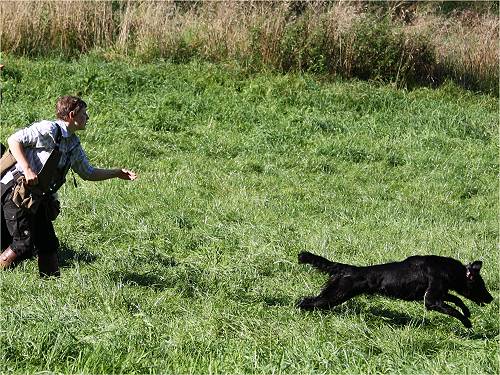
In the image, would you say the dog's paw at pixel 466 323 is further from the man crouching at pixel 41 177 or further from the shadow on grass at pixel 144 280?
the man crouching at pixel 41 177

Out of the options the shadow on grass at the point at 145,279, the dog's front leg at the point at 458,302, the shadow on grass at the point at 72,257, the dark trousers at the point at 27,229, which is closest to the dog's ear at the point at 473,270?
the dog's front leg at the point at 458,302

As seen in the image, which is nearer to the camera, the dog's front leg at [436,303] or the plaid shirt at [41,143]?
the plaid shirt at [41,143]

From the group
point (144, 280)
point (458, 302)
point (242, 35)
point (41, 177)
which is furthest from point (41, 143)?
point (242, 35)

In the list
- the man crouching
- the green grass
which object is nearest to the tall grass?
the green grass

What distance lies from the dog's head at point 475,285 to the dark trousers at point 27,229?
3.13m

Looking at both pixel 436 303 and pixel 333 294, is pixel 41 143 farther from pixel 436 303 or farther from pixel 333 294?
pixel 436 303

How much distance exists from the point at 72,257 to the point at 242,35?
8433 millimetres

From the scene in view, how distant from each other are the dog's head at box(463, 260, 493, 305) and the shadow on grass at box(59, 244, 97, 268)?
3.01 meters

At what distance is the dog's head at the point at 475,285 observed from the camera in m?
6.41

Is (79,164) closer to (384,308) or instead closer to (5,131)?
(384,308)

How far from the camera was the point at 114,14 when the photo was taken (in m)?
15.1

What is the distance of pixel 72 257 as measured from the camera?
7.10 m

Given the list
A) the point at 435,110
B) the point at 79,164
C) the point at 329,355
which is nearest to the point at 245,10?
the point at 435,110

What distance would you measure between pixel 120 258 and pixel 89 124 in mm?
5174
